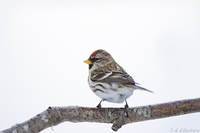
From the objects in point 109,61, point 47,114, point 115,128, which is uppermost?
point 109,61

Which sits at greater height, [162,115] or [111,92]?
[111,92]

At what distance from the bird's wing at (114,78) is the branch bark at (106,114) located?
190 mm

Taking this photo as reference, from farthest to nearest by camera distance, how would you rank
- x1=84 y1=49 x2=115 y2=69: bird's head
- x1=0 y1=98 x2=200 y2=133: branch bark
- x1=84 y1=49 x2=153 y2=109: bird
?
1. x1=84 y1=49 x2=115 y2=69: bird's head
2. x1=84 y1=49 x2=153 y2=109: bird
3. x1=0 y1=98 x2=200 y2=133: branch bark

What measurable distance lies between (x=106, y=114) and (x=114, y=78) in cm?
24

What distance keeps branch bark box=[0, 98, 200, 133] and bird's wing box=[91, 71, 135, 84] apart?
0.62ft

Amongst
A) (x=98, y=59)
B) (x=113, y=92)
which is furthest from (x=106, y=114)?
(x=98, y=59)

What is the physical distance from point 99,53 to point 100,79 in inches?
13.5

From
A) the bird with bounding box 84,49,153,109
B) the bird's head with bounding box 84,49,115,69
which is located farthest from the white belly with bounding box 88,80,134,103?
the bird's head with bounding box 84,49,115,69

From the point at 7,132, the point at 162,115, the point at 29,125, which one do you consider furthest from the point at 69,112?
the point at 162,115

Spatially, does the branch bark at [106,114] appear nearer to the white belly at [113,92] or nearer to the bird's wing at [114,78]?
the white belly at [113,92]

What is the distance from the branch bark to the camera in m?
1.49

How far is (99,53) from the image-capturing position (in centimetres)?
204

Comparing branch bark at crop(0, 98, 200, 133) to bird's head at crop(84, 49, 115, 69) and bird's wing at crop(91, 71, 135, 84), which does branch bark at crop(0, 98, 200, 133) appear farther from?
bird's head at crop(84, 49, 115, 69)

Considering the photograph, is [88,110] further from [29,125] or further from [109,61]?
[109,61]
